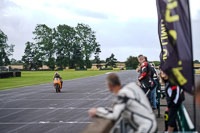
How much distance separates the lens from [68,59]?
10588cm

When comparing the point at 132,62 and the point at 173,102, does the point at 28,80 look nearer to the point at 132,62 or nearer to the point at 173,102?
the point at 173,102

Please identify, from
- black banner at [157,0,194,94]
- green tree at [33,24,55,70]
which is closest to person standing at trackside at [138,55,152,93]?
black banner at [157,0,194,94]

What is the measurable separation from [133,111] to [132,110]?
19 millimetres

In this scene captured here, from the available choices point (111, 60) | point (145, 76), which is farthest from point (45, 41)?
point (145, 76)

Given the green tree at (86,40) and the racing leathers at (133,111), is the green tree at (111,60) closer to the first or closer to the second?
the green tree at (86,40)

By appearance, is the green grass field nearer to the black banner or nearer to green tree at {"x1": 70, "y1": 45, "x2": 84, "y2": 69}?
the black banner

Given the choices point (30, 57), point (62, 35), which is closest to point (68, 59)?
point (62, 35)

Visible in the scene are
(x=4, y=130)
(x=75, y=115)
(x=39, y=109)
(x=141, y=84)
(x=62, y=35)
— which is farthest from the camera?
(x=62, y=35)

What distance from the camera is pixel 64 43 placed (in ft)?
337

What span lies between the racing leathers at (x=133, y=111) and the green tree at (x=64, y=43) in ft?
324

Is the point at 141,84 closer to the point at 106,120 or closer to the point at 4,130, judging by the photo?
the point at 4,130

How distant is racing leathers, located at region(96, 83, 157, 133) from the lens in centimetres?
318

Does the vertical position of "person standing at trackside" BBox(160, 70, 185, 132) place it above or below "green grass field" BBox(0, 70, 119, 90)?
above

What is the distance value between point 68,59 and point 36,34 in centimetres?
1739
